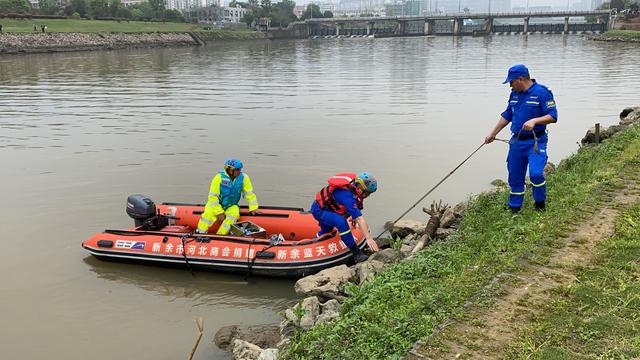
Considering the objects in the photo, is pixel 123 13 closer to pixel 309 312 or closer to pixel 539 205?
pixel 539 205

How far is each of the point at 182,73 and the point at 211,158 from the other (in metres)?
26.9

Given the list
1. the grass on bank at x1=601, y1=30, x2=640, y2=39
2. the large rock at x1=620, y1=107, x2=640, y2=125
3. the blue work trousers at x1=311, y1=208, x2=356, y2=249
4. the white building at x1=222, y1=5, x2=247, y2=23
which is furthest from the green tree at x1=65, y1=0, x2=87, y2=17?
the blue work trousers at x1=311, y1=208, x2=356, y2=249

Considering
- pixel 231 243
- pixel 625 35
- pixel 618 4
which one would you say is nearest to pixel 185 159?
pixel 231 243

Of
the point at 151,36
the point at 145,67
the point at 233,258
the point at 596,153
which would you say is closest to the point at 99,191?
the point at 233,258

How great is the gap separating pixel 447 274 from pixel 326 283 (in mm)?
2053

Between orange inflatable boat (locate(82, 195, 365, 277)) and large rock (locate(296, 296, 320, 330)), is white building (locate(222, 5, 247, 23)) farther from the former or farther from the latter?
large rock (locate(296, 296, 320, 330))

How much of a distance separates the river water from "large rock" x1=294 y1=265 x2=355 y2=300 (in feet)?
2.05

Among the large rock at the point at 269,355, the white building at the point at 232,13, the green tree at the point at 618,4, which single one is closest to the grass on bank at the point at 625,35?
the green tree at the point at 618,4

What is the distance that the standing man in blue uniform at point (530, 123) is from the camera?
271 inches

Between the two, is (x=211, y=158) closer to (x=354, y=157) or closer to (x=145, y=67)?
(x=354, y=157)

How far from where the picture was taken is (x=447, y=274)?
235 inches

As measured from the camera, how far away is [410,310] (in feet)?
16.6

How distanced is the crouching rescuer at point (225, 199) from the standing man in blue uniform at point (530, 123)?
4384 millimetres

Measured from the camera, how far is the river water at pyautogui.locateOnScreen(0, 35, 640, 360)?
7.73 m
